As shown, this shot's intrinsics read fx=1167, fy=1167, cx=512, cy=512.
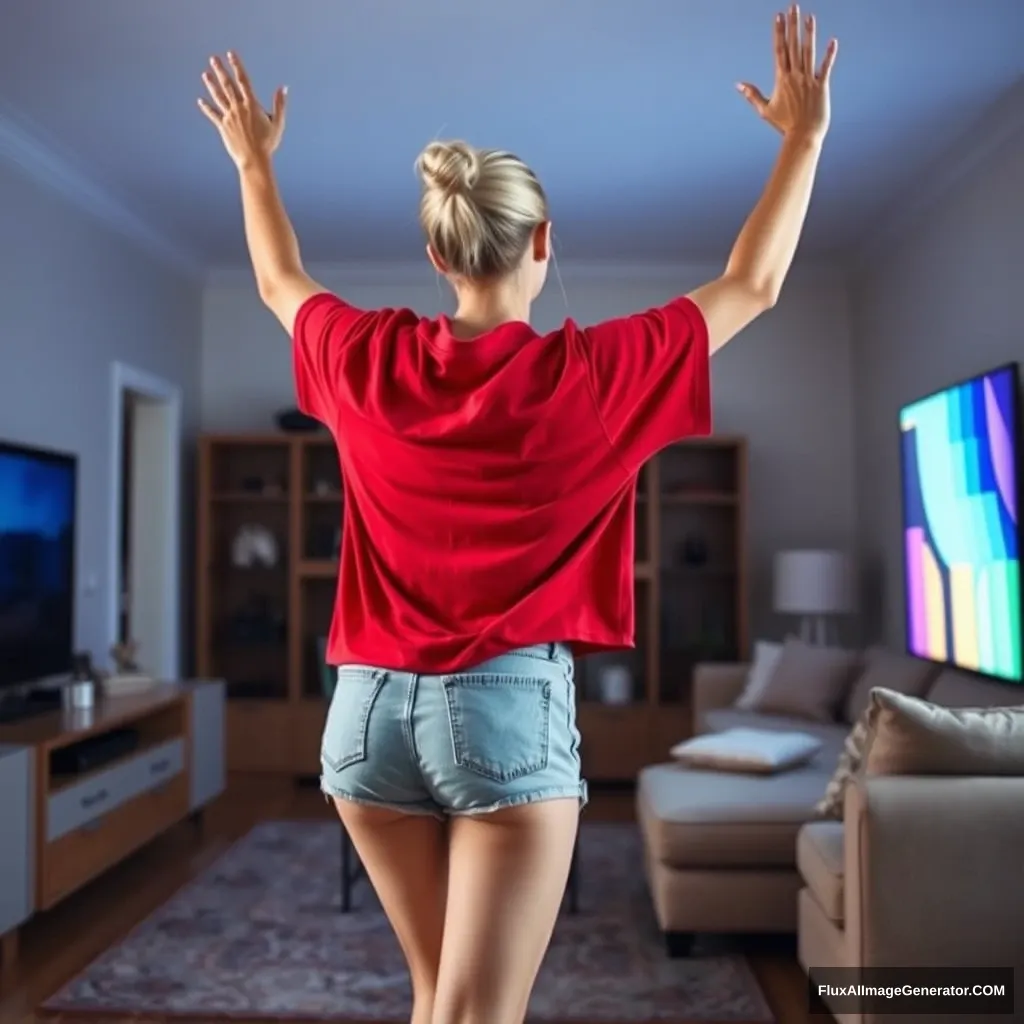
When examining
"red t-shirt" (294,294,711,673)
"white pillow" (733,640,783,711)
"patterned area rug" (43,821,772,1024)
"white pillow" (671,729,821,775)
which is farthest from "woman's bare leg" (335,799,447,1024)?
"white pillow" (733,640,783,711)

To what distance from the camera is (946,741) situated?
8.03ft

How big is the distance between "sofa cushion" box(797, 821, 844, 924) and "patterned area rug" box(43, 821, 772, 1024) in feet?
1.14

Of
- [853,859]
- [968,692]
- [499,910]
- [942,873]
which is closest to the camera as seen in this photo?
[499,910]

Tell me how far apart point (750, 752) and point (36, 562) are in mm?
2495

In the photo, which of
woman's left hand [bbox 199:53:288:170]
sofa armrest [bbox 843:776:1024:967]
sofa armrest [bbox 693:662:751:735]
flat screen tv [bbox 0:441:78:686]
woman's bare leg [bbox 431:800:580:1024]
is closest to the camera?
woman's bare leg [bbox 431:800:580:1024]

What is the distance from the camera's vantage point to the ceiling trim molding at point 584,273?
6.26m

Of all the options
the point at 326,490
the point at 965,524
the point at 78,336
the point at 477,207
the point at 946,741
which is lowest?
the point at 946,741

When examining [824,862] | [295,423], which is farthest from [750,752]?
[295,423]

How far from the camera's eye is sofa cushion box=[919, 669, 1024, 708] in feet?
11.6

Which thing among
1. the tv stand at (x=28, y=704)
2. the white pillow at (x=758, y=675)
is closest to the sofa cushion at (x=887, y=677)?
the white pillow at (x=758, y=675)

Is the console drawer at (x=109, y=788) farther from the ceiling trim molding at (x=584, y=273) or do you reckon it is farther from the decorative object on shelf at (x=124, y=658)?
the ceiling trim molding at (x=584, y=273)

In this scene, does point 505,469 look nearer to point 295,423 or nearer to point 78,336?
point 78,336

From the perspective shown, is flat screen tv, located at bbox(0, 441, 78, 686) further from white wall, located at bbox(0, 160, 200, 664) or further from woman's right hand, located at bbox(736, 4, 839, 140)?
woman's right hand, located at bbox(736, 4, 839, 140)

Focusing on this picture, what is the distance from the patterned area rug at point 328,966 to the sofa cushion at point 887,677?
1209 mm
